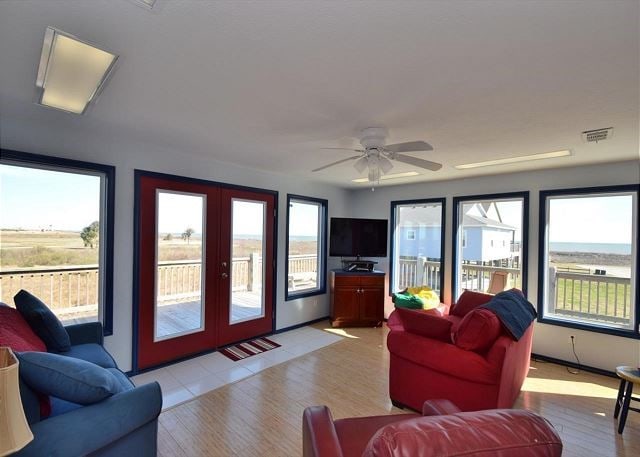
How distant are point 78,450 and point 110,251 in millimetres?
2016

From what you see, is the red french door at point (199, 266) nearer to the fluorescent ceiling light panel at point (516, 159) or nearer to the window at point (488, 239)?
the fluorescent ceiling light panel at point (516, 159)

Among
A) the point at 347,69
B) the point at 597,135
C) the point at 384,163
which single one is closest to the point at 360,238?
the point at 384,163

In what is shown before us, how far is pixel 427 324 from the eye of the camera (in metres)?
2.43

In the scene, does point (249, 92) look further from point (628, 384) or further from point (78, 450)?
point (628, 384)

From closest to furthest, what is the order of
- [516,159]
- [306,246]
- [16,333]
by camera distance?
[16,333] < [516,159] < [306,246]

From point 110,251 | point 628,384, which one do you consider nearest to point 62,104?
point 110,251

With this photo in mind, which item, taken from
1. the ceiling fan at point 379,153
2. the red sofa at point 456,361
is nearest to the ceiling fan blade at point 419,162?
the ceiling fan at point 379,153

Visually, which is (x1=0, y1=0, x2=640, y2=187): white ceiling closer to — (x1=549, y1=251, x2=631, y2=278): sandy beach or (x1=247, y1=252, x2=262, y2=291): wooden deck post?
(x1=549, y1=251, x2=631, y2=278): sandy beach

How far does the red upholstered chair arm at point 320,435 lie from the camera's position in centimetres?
122

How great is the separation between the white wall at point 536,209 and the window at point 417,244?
0.17 meters

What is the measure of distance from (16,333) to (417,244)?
4.84 m

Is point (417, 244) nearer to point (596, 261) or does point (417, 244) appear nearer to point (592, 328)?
point (596, 261)

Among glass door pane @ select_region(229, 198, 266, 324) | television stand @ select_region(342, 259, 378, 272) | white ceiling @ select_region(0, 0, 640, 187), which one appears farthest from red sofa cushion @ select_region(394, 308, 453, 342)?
television stand @ select_region(342, 259, 378, 272)

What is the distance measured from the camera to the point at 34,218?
8.57 ft
